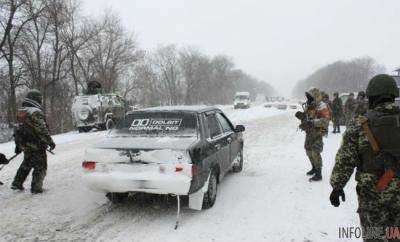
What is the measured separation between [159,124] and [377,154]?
3.69m

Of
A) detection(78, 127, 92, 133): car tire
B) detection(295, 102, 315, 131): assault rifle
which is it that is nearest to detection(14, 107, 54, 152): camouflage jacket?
detection(295, 102, 315, 131): assault rifle

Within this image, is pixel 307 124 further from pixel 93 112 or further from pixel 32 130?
pixel 93 112

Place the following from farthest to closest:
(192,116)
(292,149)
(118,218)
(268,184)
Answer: (292,149), (268,184), (192,116), (118,218)

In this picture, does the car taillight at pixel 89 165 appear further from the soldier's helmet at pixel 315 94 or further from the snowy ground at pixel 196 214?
the soldier's helmet at pixel 315 94

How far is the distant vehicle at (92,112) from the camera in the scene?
70.1 feet

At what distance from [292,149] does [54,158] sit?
6955 mm

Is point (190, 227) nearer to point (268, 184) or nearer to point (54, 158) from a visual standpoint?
point (268, 184)

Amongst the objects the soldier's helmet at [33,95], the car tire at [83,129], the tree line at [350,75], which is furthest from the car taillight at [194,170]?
the tree line at [350,75]

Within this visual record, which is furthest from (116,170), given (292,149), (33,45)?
(33,45)

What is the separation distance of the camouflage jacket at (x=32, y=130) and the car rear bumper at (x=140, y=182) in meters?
1.90

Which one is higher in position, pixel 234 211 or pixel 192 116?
pixel 192 116

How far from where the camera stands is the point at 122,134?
251 inches

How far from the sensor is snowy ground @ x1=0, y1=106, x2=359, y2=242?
508 cm

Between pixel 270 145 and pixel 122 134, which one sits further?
pixel 270 145
